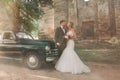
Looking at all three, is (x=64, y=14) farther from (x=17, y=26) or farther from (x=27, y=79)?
(x=27, y=79)

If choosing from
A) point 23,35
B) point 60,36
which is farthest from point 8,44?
point 60,36

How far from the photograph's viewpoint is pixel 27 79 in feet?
19.7

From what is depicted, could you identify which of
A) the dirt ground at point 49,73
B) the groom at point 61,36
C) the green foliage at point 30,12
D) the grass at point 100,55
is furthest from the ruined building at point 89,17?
the dirt ground at point 49,73

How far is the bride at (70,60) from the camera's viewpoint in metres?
6.57

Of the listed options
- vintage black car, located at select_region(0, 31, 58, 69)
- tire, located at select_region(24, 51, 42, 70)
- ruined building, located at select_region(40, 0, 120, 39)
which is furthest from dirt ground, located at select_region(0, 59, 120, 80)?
ruined building, located at select_region(40, 0, 120, 39)

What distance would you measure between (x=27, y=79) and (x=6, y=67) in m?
1.14

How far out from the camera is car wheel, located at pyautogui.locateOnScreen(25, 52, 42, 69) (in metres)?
6.82

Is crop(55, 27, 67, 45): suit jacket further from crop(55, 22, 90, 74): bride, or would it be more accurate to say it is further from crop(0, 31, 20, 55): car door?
crop(0, 31, 20, 55): car door

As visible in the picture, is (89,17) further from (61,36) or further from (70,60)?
(70,60)

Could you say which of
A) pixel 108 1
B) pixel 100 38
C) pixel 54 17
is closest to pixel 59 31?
pixel 54 17

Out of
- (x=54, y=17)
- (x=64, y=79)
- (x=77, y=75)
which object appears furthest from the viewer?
(x=54, y=17)

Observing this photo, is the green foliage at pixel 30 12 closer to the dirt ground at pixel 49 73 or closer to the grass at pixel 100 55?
the dirt ground at pixel 49 73

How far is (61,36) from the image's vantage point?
22.7 feet

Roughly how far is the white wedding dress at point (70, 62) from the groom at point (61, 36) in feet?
0.56
